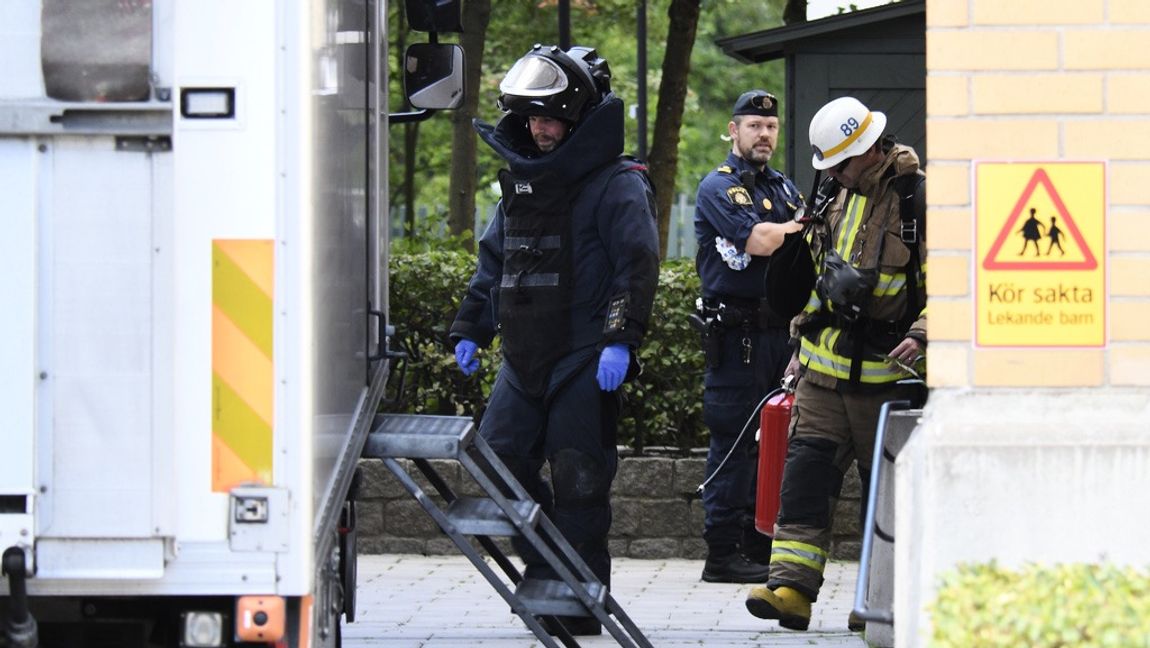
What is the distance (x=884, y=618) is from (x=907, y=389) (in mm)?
2264

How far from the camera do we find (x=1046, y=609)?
407cm

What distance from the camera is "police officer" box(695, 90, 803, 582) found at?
A: 8727 millimetres

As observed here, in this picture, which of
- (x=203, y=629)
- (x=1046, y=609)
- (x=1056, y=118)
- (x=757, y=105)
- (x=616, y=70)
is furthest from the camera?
(x=616, y=70)

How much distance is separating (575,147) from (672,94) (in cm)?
613

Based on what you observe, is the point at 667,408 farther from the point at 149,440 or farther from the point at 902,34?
the point at 149,440

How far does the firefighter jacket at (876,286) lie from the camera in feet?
22.7

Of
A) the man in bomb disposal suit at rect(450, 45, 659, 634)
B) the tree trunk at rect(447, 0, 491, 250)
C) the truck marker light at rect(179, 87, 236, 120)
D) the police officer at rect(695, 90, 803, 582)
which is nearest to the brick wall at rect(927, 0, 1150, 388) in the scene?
the truck marker light at rect(179, 87, 236, 120)

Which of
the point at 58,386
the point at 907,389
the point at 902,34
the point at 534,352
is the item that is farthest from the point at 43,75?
the point at 902,34

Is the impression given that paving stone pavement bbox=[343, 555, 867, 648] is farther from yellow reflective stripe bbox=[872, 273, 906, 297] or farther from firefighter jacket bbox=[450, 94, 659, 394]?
yellow reflective stripe bbox=[872, 273, 906, 297]

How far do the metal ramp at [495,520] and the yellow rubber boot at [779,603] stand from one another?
0.92 metres

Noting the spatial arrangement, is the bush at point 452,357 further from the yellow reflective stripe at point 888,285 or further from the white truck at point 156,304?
the white truck at point 156,304

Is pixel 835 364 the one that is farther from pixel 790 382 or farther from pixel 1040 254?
pixel 1040 254

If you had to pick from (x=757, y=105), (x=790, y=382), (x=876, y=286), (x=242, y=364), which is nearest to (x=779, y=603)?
(x=790, y=382)

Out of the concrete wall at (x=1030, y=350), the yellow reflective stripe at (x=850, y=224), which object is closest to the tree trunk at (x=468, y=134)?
the yellow reflective stripe at (x=850, y=224)
